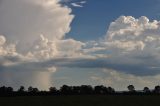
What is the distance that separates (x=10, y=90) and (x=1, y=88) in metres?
4.84

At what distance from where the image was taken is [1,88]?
196 metres

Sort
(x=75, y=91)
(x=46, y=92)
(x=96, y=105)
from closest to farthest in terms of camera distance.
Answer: (x=96, y=105), (x=46, y=92), (x=75, y=91)

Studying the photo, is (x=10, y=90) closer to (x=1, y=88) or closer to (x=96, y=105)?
(x=1, y=88)

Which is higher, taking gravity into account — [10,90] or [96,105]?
[10,90]

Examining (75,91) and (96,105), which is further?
(75,91)

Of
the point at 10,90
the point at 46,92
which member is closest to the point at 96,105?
the point at 46,92

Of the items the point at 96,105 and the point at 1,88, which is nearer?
the point at 96,105

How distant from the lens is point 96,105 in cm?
8244

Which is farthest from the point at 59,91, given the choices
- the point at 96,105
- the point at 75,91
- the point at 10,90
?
the point at 96,105

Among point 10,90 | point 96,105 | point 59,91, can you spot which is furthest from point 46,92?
point 96,105

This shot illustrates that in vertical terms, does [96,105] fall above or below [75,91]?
below

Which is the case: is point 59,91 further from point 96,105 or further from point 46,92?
point 96,105

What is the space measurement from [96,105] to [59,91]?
114 metres

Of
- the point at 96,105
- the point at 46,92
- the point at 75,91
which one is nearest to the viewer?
→ the point at 96,105
